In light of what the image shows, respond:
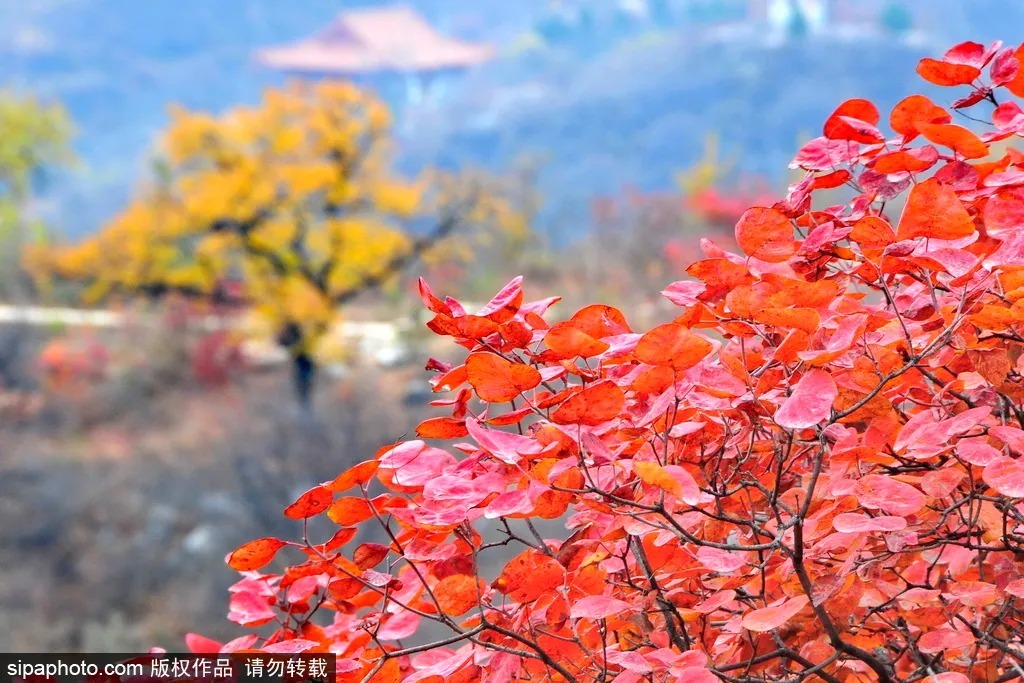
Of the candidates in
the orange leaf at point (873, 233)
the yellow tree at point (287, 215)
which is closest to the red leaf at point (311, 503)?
the orange leaf at point (873, 233)

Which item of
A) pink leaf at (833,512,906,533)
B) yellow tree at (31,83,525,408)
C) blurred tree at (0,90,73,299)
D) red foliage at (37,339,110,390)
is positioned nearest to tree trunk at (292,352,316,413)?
yellow tree at (31,83,525,408)

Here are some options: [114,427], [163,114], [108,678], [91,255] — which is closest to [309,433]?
[114,427]

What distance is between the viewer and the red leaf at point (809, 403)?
483mm

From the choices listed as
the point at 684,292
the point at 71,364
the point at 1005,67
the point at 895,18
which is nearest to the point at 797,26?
the point at 895,18

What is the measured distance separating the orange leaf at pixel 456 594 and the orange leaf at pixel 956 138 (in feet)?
1.32

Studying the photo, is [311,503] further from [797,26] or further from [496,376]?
[797,26]

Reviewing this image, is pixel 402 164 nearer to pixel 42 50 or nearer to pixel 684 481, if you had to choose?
pixel 42 50

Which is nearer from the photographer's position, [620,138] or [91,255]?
[91,255]

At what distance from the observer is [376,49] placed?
17.2 metres

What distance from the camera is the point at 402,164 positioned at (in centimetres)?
1666

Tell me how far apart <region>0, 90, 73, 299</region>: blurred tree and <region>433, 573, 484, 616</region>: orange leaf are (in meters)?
12.3

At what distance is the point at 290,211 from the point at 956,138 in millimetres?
7269

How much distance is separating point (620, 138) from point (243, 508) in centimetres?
1177

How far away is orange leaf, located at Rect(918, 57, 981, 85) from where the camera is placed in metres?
0.65
